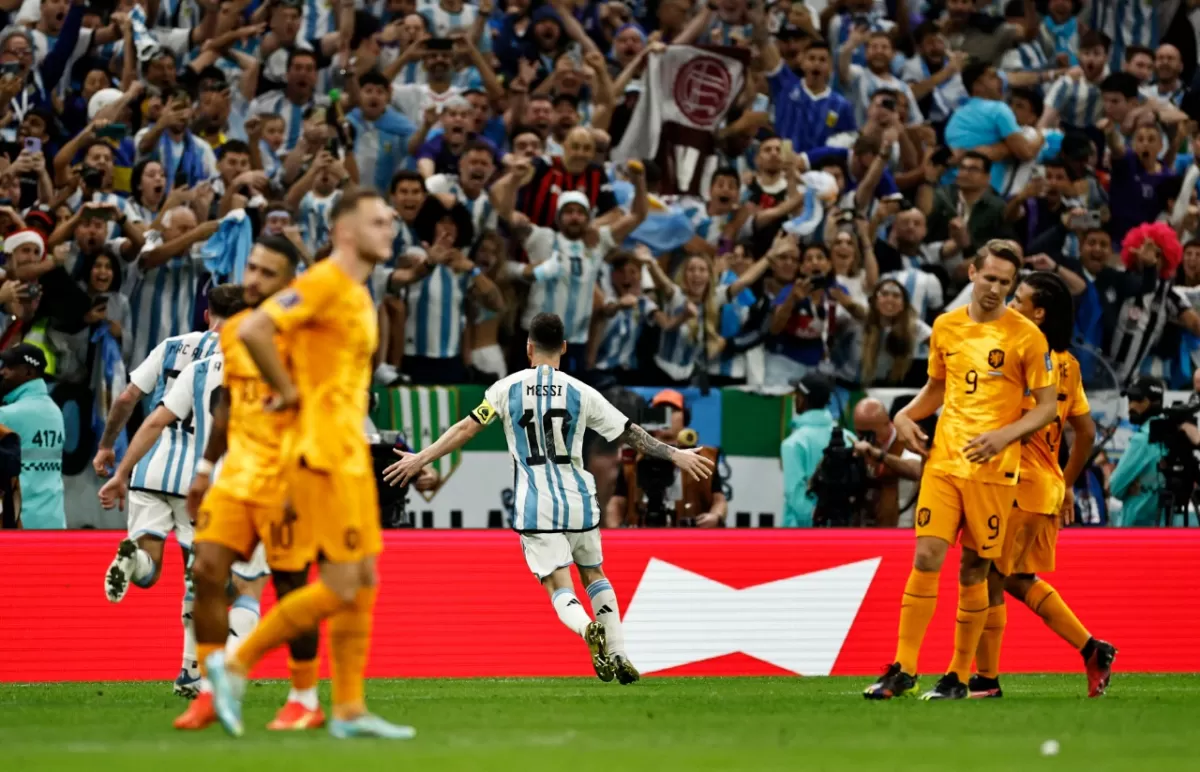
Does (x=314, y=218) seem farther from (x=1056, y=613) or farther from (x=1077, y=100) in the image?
(x=1077, y=100)

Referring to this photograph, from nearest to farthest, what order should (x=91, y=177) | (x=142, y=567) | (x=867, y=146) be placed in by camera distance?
1. (x=142, y=567)
2. (x=91, y=177)
3. (x=867, y=146)

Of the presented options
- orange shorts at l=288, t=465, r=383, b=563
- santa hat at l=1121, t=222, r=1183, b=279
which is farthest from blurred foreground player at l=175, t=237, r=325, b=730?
santa hat at l=1121, t=222, r=1183, b=279

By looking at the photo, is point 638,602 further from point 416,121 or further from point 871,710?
point 416,121

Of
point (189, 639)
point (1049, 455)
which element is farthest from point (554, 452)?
point (1049, 455)

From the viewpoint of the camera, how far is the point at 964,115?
20234mm

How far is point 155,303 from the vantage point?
1619 centimetres

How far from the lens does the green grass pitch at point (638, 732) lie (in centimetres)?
710

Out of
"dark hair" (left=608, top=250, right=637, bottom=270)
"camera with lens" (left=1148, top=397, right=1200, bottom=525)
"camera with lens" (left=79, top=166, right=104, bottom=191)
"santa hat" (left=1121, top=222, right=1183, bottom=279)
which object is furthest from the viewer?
"santa hat" (left=1121, top=222, right=1183, bottom=279)

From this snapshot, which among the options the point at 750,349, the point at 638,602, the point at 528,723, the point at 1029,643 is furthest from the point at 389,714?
the point at 750,349

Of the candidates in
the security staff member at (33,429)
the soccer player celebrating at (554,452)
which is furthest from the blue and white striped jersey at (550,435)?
the security staff member at (33,429)

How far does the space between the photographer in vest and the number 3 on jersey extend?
154 inches

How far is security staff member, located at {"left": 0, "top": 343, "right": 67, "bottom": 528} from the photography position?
14586mm

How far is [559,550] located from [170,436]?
8.26ft

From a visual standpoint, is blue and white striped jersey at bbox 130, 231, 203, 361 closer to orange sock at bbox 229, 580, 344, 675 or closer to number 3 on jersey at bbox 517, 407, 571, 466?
number 3 on jersey at bbox 517, 407, 571, 466
